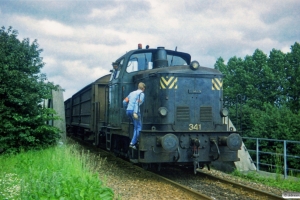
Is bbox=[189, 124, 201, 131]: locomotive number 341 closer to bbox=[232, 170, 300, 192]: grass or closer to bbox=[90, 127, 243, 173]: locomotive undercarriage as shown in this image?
bbox=[90, 127, 243, 173]: locomotive undercarriage

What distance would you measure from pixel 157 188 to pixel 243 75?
3413 centimetres

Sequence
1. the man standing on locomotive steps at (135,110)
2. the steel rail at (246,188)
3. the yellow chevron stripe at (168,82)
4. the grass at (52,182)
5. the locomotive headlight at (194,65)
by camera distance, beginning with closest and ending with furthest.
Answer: the grass at (52,182)
the steel rail at (246,188)
the man standing on locomotive steps at (135,110)
the yellow chevron stripe at (168,82)
the locomotive headlight at (194,65)

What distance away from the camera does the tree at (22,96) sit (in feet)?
31.8

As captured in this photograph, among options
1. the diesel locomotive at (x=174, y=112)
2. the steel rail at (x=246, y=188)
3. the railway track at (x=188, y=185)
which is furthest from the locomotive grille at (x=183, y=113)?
the steel rail at (x=246, y=188)

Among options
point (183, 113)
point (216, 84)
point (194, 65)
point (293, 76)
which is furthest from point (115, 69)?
point (293, 76)

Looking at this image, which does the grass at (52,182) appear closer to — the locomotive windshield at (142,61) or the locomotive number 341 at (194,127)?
the locomotive number 341 at (194,127)

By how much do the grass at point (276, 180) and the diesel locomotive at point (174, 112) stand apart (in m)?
0.97

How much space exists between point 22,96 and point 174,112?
4549 mm

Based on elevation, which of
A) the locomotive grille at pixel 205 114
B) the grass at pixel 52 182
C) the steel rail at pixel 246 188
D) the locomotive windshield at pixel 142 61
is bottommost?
the steel rail at pixel 246 188

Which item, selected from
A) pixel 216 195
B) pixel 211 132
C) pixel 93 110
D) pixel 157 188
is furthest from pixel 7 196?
pixel 93 110

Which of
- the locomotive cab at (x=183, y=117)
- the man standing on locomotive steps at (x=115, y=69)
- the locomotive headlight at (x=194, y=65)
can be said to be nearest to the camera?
the locomotive cab at (x=183, y=117)

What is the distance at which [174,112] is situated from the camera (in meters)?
8.17

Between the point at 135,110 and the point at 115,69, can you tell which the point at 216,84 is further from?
the point at 115,69

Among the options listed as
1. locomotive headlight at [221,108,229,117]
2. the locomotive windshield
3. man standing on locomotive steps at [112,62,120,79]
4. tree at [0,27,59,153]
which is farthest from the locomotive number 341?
tree at [0,27,59,153]
